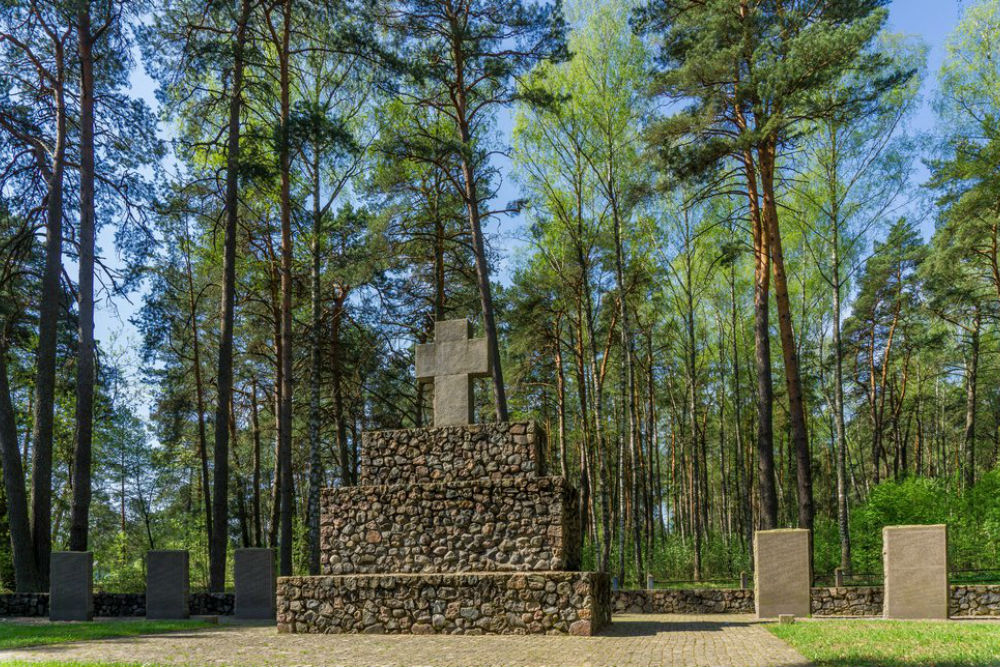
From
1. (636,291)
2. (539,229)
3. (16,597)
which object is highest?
(539,229)

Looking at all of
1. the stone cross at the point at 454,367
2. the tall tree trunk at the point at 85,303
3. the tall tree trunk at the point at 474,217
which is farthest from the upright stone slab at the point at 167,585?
the tall tree trunk at the point at 474,217

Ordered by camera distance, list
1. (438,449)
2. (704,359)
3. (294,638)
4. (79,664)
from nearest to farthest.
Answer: (79,664) → (294,638) → (438,449) → (704,359)

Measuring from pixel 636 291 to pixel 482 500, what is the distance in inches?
509

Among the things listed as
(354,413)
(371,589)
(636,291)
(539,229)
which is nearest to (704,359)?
(636,291)

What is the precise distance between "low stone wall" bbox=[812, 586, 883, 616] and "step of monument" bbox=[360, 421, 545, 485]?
563 cm

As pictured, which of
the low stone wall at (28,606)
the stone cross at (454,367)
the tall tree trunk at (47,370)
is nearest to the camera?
the stone cross at (454,367)

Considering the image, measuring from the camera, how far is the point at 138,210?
1608 centimetres

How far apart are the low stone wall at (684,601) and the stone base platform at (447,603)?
3.41 meters

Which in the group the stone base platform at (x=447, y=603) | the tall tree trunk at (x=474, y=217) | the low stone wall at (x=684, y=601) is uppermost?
the tall tree trunk at (x=474, y=217)

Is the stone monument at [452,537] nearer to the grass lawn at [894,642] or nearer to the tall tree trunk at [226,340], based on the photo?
the grass lawn at [894,642]

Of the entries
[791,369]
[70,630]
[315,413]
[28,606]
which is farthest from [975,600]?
[28,606]

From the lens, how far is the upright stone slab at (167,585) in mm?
12586

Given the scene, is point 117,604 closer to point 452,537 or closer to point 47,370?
point 47,370

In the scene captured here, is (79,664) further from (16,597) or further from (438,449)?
(16,597)
